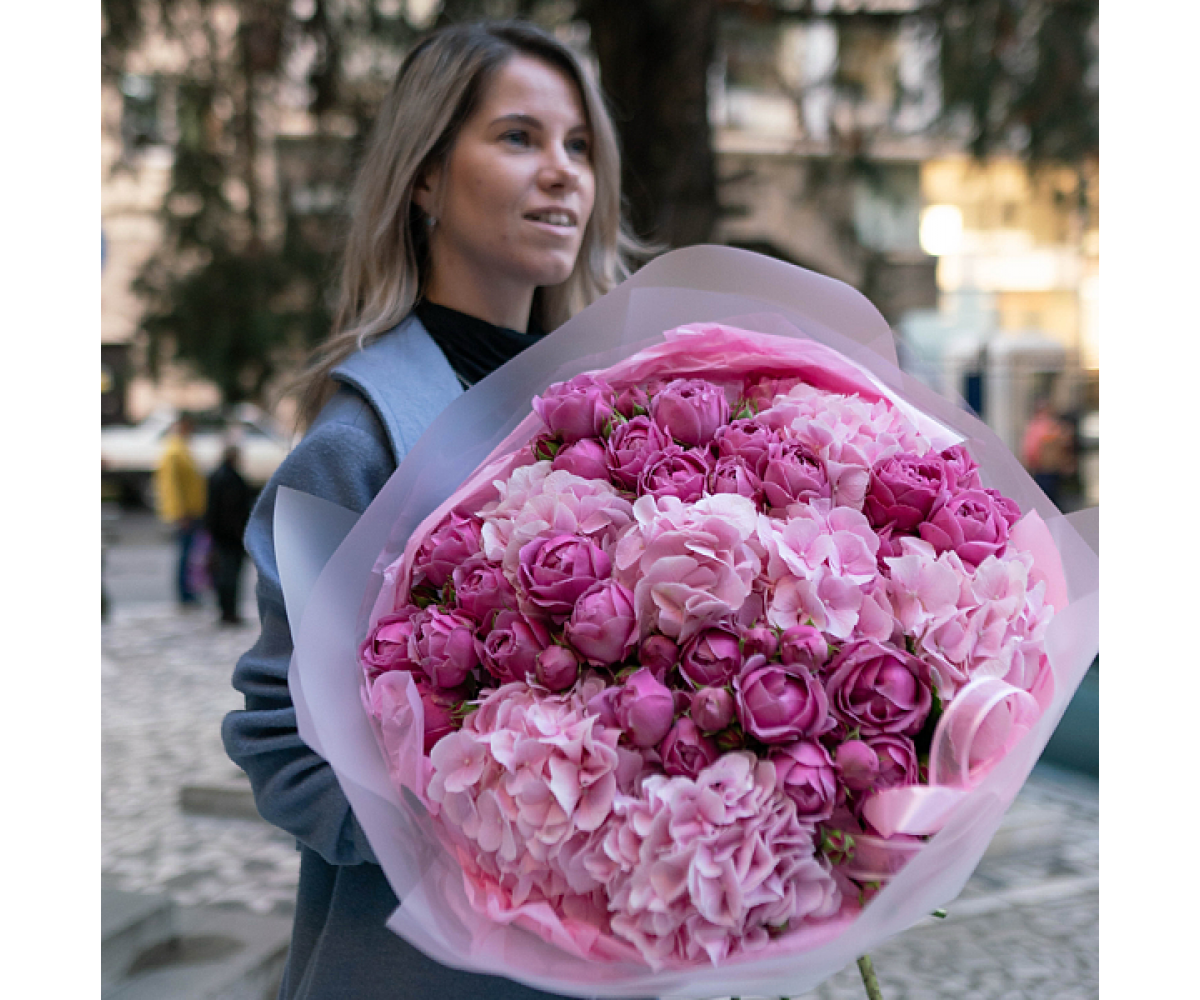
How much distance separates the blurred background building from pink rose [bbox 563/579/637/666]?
10.3ft

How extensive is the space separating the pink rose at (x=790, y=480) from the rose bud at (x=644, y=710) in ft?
0.74

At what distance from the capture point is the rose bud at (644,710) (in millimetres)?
887

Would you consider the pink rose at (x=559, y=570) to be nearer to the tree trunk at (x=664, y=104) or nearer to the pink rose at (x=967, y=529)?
the pink rose at (x=967, y=529)

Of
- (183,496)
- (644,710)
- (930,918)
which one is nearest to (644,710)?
(644,710)

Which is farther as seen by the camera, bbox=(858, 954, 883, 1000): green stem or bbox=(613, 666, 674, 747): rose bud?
bbox=(858, 954, 883, 1000): green stem

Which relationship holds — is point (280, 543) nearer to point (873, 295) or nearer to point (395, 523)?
point (395, 523)

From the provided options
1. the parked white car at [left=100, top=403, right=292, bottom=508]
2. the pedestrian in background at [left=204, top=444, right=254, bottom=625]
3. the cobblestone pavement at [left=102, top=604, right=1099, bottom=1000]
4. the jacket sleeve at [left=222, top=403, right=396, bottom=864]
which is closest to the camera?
the jacket sleeve at [left=222, top=403, right=396, bottom=864]

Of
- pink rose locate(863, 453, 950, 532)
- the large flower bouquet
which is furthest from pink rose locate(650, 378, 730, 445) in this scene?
pink rose locate(863, 453, 950, 532)

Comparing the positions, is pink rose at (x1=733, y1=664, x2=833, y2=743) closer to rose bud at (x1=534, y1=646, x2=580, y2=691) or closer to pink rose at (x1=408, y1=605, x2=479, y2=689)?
rose bud at (x1=534, y1=646, x2=580, y2=691)

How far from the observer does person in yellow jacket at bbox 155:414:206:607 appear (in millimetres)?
10297

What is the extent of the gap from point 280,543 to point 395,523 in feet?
0.39

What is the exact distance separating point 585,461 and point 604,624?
0.69ft

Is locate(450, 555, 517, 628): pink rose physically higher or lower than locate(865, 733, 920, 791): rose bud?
higher

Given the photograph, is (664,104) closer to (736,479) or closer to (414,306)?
(414,306)
